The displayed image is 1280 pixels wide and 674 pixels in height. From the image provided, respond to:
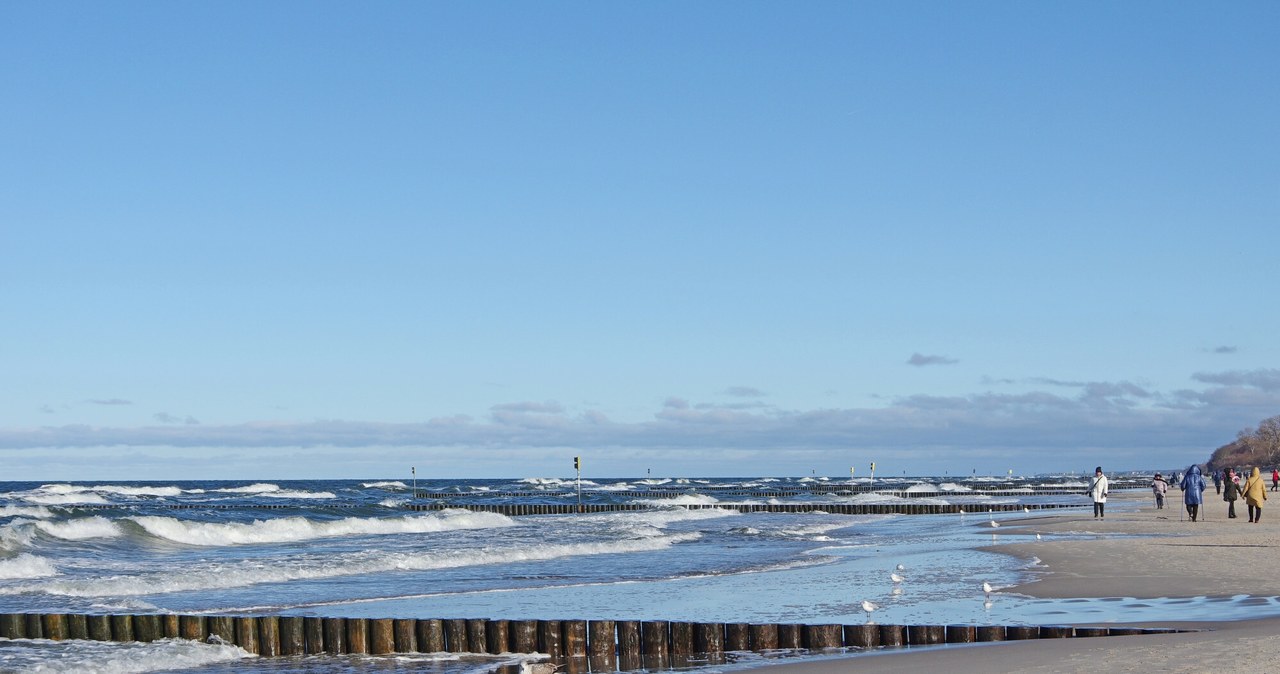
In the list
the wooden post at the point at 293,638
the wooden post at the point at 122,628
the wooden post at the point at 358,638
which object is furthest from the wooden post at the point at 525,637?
the wooden post at the point at 122,628

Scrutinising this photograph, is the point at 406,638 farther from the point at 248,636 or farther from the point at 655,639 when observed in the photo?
the point at 655,639

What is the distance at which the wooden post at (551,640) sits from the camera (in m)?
13.5

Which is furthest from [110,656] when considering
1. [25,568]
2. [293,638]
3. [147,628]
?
[25,568]

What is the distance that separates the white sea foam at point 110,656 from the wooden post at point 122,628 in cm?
17

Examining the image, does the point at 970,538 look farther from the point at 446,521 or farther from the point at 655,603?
the point at 446,521

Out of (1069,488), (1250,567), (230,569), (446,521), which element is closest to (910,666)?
(1250,567)

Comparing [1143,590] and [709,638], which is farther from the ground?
[709,638]

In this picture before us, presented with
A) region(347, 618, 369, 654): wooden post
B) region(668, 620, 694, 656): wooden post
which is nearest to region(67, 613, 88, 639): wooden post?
region(347, 618, 369, 654): wooden post

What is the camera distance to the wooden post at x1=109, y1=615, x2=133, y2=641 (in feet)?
48.8

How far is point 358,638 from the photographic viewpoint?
552 inches

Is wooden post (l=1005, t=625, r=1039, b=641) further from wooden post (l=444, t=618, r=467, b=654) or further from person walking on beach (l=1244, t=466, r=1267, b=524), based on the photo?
person walking on beach (l=1244, t=466, r=1267, b=524)

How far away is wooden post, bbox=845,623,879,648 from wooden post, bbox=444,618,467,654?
418cm

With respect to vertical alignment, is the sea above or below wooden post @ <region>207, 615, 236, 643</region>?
below

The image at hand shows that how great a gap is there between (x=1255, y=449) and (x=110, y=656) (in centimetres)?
16948
